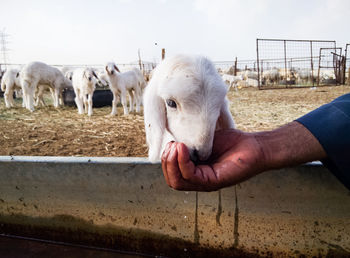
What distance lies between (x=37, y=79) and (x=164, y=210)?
9.48 metres

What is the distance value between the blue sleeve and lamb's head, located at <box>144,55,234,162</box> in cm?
58

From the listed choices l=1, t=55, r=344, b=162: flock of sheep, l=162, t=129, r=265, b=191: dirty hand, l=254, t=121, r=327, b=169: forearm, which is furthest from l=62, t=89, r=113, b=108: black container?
l=254, t=121, r=327, b=169: forearm

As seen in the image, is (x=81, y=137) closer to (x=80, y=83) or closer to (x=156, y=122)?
(x=156, y=122)

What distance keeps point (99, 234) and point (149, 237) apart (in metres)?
0.39

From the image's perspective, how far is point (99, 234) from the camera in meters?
2.04

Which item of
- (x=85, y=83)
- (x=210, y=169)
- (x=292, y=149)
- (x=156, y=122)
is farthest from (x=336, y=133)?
(x=85, y=83)

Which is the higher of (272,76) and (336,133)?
(272,76)

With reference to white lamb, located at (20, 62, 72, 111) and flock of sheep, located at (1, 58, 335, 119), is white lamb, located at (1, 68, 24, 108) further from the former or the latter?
white lamb, located at (20, 62, 72, 111)

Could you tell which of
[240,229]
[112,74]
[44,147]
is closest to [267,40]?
[112,74]

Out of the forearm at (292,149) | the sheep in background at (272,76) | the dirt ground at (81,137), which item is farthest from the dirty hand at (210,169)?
the sheep in background at (272,76)

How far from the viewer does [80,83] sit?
8422 millimetres

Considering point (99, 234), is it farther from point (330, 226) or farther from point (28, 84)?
point (28, 84)

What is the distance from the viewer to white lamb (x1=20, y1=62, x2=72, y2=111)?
9.41 m

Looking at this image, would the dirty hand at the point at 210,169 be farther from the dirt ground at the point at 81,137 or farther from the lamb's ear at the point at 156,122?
the dirt ground at the point at 81,137
